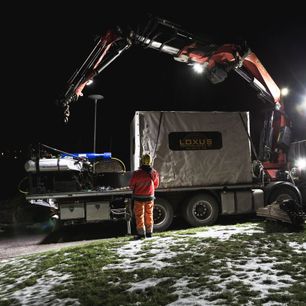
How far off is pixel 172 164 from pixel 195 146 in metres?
0.88

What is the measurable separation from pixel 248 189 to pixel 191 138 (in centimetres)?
231

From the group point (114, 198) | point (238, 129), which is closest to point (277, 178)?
point (238, 129)

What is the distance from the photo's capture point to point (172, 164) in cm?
973

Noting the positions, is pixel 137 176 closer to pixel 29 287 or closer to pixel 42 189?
pixel 42 189

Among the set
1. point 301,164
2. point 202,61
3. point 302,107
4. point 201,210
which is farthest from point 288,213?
point 302,107

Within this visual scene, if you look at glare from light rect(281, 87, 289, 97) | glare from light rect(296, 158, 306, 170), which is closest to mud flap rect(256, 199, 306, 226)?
glare from light rect(296, 158, 306, 170)

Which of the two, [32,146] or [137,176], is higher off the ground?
[32,146]

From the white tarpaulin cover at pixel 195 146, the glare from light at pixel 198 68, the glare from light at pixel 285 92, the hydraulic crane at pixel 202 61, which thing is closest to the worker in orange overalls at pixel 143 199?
the white tarpaulin cover at pixel 195 146

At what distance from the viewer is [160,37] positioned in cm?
976

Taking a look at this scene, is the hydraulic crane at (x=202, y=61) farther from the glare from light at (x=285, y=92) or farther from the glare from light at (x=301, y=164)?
the glare from light at (x=285, y=92)

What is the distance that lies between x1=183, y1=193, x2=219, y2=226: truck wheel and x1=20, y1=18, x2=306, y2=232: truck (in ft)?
0.09

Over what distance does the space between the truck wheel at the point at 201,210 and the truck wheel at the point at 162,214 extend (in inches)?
19.6

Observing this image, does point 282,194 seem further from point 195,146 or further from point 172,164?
point 172,164

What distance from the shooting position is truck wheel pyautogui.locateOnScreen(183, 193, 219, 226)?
9727 mm
